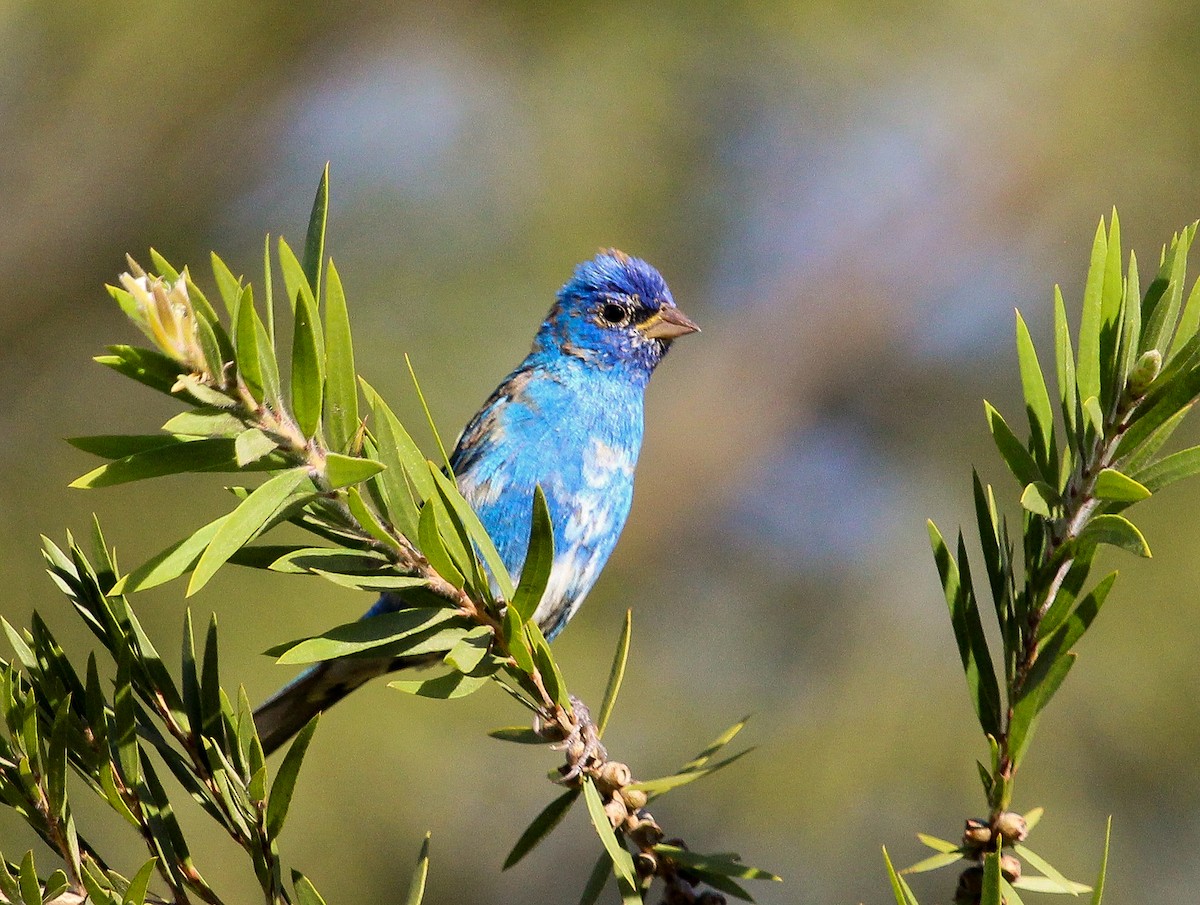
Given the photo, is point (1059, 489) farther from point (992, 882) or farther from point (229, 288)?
point (229, 288)

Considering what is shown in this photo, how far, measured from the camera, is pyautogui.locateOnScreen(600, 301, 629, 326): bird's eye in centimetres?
310

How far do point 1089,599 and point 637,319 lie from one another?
7.26 feet

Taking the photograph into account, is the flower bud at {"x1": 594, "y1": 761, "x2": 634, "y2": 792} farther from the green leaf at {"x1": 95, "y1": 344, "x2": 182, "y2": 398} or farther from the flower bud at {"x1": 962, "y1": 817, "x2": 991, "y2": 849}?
the green leaf at {"x1": 95, "y1": 344, "x2": 182, "y2": 398}

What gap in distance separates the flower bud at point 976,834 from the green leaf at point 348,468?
0.61 m

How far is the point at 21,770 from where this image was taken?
3.28 ft

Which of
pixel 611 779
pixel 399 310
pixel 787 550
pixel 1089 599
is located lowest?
pixel 611 779

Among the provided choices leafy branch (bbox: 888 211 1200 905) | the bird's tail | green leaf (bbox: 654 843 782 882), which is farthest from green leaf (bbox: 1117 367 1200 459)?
the bird's tail

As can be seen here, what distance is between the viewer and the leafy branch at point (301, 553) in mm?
853

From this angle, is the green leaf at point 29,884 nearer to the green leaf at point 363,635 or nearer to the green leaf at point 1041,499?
the green leaf at point 363,635

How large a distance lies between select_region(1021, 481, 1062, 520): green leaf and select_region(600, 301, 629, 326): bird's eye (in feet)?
6.86

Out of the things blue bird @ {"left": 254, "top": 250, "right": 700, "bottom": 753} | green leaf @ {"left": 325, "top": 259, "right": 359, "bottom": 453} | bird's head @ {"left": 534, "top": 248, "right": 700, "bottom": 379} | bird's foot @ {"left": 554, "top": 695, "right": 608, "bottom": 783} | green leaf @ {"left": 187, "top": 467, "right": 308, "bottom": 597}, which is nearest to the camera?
green leaf @ {"left": 187, "top": 467, "right": 308, "bottom": 597}

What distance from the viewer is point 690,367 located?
13.3 feet

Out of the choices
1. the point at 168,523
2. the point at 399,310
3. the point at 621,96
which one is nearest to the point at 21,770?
the point at 168,523

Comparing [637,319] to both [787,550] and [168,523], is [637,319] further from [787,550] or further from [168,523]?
[168,523]
